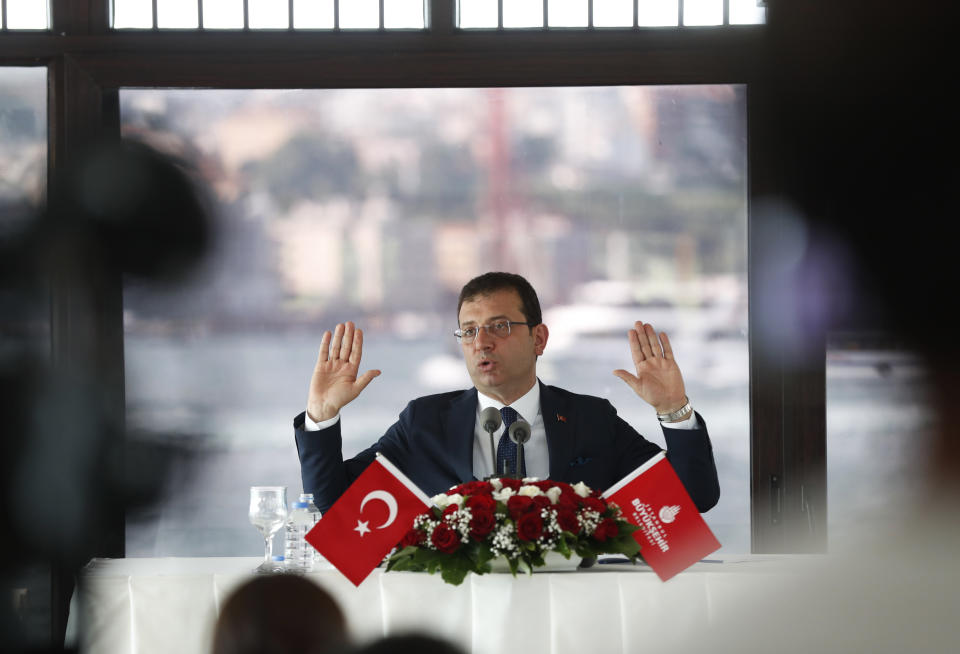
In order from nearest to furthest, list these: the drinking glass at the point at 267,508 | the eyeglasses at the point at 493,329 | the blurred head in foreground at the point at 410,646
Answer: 1. the blurred head in foreground at the point at 410,646
2. the drinking glass at the point at 267,508
3. the eyeglasses at the point at 493,329

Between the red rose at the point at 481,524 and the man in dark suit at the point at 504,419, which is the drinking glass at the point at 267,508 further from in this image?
the red rose at the point at 481,524

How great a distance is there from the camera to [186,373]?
3.59 meters

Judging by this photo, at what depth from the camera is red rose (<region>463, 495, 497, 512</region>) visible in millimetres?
2072

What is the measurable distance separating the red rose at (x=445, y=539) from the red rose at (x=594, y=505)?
304 mm

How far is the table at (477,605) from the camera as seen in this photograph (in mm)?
2104

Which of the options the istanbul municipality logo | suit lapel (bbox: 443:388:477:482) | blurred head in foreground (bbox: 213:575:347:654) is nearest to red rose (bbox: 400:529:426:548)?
the istanbul municipality logo

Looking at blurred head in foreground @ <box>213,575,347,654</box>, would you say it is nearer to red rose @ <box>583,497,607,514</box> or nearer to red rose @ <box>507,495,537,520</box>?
red rose @ <box>507,495,537,520</box>

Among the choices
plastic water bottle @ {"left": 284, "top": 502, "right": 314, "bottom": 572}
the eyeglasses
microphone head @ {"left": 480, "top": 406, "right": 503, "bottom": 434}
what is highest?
the eyeglasses


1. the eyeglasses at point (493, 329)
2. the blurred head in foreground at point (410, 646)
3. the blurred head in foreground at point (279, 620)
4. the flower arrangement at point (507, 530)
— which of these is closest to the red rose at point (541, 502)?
the flower arrangement at point (507, 530)

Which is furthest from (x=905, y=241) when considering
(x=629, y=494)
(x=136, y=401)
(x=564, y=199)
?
(x=136, y=401)

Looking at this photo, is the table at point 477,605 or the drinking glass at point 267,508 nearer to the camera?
the table at point 477,605

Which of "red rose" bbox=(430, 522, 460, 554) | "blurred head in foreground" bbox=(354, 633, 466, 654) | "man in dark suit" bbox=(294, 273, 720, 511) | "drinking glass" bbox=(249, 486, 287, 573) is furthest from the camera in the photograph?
"man in dark suit" bbox=(294, 273, 720, 511)

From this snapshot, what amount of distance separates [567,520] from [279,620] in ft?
5.13

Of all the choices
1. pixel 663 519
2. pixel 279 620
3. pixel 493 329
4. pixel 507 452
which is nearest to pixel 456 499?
pixel 663 519
